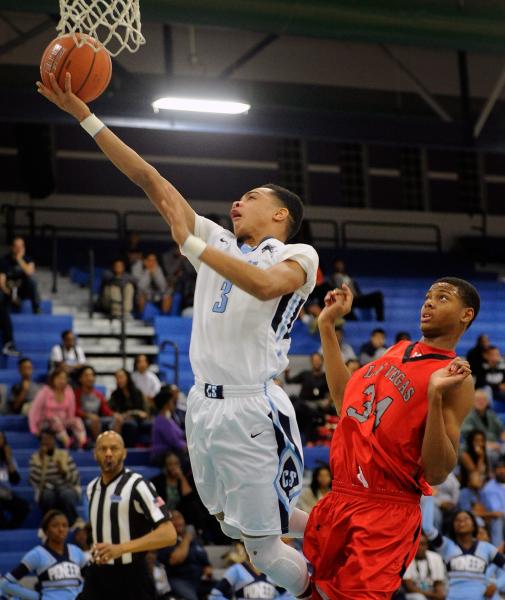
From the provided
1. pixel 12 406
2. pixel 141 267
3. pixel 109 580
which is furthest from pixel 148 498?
pixel 141 267

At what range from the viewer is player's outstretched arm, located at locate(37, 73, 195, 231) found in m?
5.86

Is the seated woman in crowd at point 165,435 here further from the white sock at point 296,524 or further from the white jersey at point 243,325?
the white jersey at point 243,325

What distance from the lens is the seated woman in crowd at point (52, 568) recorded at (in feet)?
39.2

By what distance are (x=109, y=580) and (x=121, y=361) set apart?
1041 cm

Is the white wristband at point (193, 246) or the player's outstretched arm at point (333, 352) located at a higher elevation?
the white wristband at point (193, 246)

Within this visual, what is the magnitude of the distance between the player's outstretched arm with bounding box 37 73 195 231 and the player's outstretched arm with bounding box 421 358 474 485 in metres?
1.54

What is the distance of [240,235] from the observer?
623cm

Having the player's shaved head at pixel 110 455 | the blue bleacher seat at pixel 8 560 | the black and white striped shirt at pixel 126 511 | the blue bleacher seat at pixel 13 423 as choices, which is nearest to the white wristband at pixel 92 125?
the player's shaved head at pixel 110 455

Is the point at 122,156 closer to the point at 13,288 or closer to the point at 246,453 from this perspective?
the point at 246,453

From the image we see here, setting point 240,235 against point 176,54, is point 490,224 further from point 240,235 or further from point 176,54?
point 240,235

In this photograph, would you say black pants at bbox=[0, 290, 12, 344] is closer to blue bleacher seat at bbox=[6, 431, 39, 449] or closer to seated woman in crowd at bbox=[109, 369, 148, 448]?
seated woman in crowd at bbox=[109, 369, 148, 448]

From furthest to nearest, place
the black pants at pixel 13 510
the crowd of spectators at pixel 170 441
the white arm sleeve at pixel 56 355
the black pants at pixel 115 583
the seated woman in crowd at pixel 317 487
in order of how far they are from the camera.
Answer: the white arm sleeve at pixel 56 355
the seated woman in crowd at pixel 317 487
the black pants at pixel 13 510
the crowd of spectators at pixel 170 441
the black pants at pixel 115 583

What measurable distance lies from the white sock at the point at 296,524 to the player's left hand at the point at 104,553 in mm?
2221

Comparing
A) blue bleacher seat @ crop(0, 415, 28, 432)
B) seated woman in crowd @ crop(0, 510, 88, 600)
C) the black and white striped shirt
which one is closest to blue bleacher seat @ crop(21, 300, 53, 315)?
blue bleacher seat @ crop(0, 415, 28, 432)
